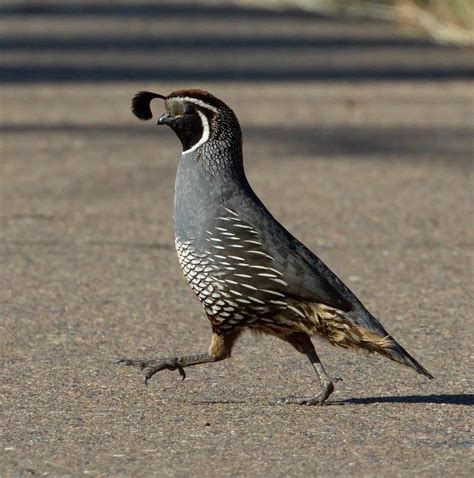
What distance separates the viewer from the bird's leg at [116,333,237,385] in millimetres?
6422

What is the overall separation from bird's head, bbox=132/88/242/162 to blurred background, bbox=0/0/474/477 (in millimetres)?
1106

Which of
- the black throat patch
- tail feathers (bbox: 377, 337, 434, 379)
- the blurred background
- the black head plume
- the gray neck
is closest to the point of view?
the blurred background

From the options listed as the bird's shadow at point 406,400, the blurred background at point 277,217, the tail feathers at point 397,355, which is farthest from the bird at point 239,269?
the blurred background at point 277,217

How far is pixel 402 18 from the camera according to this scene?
2791cm

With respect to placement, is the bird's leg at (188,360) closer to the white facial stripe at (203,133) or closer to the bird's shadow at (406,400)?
the bird's shadow at (406,400)

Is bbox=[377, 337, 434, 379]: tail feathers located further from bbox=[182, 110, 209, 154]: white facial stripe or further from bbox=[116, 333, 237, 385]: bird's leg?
bbox=[182, 110, 209, 154]: white facial stripe

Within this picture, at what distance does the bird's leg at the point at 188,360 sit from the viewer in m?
6.42

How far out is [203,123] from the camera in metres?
6.52

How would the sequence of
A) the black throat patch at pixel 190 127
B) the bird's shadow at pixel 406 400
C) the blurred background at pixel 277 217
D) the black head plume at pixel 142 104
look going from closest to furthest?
the blurred background at pixel 277 217, the bird's shadow at pixel 406 400, the black throat patch at pixel 190 127, the black head plume at pixel 142 104

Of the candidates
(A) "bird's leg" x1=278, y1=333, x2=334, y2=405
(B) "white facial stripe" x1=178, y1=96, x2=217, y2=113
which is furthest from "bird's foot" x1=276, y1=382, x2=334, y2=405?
(B) "white facial stripe" x1=178, y1=96, x2=217, y2=113

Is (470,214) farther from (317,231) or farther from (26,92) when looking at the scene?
(26,92)

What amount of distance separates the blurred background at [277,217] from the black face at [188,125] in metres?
1.15

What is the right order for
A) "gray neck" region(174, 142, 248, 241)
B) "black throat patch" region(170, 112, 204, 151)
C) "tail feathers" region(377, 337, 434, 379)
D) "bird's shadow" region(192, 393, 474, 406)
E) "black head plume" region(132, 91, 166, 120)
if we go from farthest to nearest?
1. "black head plume" region(132, 91, 166, 120)
2. "black throat patch" region(170, 112, 204, 151)
3. "bird's shadow" region(192, 393, 474, 406)
4. "gray neck" region(174, 142, 248, 241)
5. "tail feathers" region(377, 337, 434, 379)

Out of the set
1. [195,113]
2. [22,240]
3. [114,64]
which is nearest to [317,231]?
[22,240]
